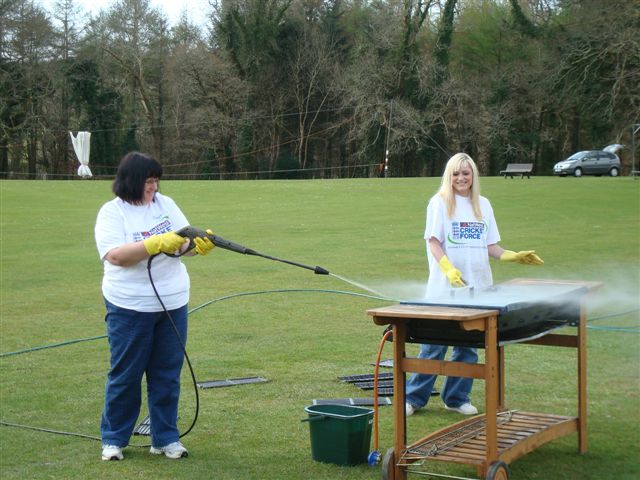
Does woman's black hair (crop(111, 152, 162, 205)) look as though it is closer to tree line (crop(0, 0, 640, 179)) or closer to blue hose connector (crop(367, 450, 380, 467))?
blue hose connector (crop(367, 450, 380, 467))

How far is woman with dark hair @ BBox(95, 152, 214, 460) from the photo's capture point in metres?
5.50

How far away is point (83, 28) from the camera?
2208 inches

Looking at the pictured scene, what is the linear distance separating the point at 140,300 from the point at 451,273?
2.12m

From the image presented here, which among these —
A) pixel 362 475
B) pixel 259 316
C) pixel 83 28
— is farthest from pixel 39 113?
pixel 362 475

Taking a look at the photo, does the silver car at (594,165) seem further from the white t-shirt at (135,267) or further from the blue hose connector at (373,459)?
the white t-shirt at (135,267)

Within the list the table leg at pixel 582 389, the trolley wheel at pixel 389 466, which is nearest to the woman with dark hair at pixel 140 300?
the trolley wheel at pixel 389 466

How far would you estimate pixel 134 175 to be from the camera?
5.55 m

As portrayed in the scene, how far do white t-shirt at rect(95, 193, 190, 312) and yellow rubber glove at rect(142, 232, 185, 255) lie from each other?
0.81ft

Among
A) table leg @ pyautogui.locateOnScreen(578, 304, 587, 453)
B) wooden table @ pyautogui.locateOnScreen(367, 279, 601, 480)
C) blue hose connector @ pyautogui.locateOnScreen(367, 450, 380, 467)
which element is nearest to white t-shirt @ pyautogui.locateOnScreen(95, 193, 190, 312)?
wooden table @ pyautogui.locateOnScreen(367, 279, 601, 480)

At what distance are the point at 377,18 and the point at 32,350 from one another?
51.7m

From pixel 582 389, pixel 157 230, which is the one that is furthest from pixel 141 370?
pixel 582 389

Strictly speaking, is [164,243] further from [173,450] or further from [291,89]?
[291,89]

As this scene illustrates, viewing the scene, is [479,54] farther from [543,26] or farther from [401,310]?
[401,310]

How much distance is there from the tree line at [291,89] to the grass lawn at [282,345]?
3063cm
